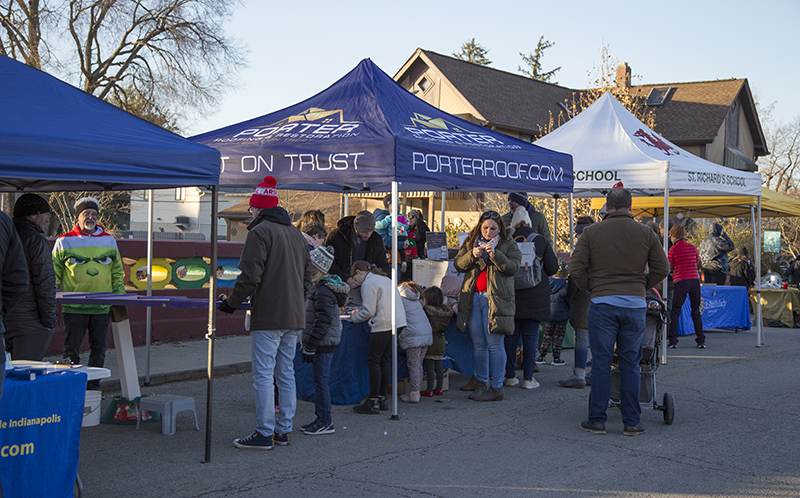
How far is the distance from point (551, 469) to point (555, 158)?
14.7ft

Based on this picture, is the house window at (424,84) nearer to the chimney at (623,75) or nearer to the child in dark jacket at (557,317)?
the chimney at (623,75)

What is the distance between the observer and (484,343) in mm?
7848

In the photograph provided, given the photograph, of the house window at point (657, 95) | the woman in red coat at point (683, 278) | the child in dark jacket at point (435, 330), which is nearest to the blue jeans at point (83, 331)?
the child in dark jacket at point (435, 330)

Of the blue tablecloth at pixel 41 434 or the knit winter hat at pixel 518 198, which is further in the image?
the knit winter hat at pixel 518 198

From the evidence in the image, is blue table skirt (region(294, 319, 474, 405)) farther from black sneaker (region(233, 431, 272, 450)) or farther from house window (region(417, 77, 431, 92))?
house window (region(417, 77, 431, 92))

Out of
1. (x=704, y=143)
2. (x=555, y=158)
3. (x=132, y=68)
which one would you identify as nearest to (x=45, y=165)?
(x=555, y=158)

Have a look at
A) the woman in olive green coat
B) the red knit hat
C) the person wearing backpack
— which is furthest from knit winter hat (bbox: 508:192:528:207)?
the red knit hat

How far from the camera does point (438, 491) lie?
502cm

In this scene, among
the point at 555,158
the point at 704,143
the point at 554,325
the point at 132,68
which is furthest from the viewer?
the point at 704,143

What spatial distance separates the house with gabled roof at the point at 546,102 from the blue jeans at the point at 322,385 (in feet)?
99.1

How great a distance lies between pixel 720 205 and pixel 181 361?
1125cm

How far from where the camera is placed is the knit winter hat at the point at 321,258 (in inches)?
252

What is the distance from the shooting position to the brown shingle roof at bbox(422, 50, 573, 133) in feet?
122

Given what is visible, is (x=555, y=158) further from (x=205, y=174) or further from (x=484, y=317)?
(x=205, y=174)
